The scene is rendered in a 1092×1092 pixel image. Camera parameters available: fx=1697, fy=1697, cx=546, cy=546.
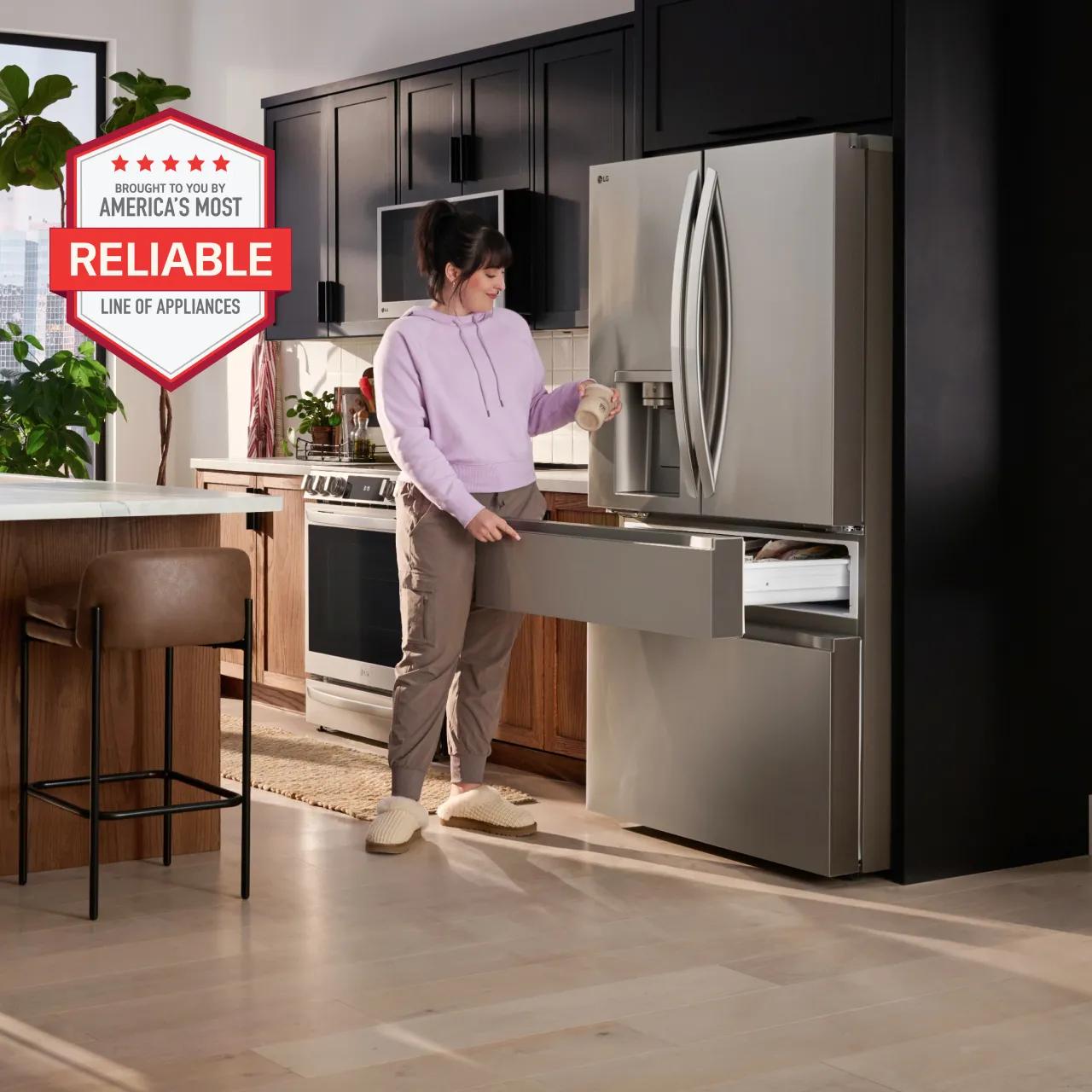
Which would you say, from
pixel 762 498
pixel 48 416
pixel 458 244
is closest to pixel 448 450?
pixel 458 244

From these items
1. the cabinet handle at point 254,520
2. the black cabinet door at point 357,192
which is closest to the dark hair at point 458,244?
the black cabinet door at point 357,192

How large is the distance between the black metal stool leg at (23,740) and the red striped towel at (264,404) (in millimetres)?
3222

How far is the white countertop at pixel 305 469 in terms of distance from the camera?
Result: 462 cm

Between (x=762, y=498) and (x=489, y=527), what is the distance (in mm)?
608

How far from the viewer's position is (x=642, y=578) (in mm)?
3346

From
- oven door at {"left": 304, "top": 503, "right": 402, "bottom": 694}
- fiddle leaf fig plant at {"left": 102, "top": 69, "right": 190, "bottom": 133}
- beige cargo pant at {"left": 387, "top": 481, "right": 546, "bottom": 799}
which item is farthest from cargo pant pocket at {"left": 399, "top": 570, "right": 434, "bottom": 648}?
fiddle leaf fig plant at {"left": 102, "top": 69, "right": 190, "bottom": 133}

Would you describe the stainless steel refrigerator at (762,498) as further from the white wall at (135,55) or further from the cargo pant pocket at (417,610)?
the white wall at (135,55)

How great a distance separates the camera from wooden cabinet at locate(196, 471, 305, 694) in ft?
18.9

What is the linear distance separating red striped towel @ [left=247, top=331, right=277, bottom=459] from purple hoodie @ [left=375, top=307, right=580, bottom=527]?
2.92 m

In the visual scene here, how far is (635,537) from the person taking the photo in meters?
3.46

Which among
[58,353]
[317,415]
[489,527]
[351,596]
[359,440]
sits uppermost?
[58,353]

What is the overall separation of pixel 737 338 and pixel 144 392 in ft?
13.6

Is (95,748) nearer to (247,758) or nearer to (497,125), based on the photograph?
(247,758)

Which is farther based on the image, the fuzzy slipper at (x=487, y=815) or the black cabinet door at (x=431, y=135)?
the black cabinet door at (x=431, y=135)
